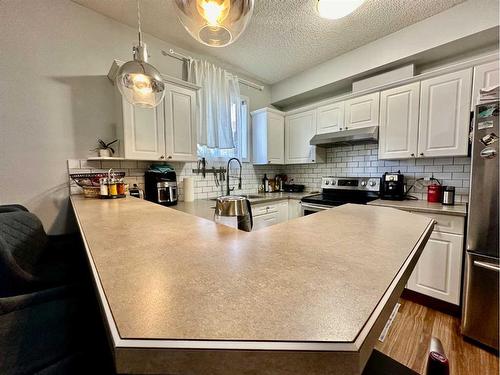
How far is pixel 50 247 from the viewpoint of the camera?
153cm

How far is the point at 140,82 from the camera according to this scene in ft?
5.37

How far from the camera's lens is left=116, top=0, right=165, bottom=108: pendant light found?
1551 mm

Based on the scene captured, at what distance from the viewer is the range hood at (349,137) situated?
8.22ft

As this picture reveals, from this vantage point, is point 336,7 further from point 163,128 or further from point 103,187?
point 103,187

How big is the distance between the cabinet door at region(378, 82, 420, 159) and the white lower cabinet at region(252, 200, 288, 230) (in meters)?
1.35

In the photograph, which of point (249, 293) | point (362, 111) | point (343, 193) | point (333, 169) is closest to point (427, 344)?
point (343, 193)

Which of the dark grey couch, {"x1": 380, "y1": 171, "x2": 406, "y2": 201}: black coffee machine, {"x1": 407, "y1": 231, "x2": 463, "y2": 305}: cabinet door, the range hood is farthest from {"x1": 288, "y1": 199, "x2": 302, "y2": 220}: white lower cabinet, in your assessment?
the dark grey couch

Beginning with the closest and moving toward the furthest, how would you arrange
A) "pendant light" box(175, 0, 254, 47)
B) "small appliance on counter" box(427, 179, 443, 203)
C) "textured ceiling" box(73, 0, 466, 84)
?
1. "pendant light" box(175, 0, 254, 47)
2. "textured ceiling" box(73, 0, 466, 84)
3. "small appliance on counter" box(427, 179, 443, 203)

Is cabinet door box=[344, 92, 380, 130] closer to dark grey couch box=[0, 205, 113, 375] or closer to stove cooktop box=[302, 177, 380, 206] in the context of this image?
stove cooktop box=[302, 177, 380, 206]

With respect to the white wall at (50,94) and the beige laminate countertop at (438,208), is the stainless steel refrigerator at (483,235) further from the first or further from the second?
the white wall at (50,94)

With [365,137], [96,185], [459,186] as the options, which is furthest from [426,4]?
[96,185]

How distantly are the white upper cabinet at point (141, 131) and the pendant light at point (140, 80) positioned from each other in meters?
0.39

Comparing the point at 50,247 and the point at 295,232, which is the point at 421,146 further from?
the point at 50,247

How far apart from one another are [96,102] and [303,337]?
268 cm
